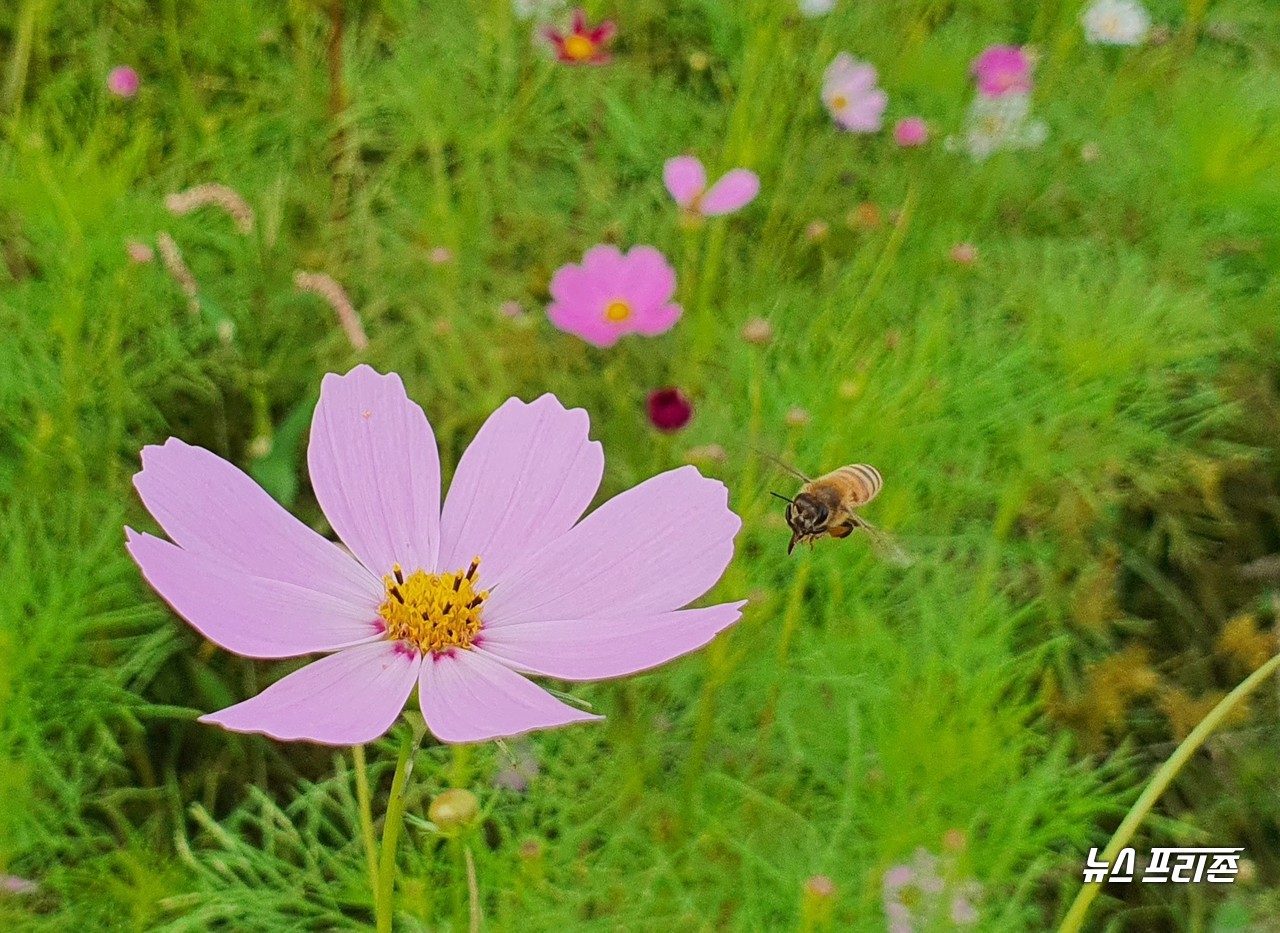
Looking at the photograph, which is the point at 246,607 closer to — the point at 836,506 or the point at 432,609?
the point at 432,609

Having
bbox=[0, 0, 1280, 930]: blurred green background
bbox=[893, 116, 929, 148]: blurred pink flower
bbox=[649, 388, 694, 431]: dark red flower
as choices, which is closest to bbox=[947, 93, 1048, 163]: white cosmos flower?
bbox=[0, 0, 1280, 930]: blurred green background

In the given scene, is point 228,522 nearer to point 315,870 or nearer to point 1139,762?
point 315,870

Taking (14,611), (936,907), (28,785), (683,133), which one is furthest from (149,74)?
(936,907)

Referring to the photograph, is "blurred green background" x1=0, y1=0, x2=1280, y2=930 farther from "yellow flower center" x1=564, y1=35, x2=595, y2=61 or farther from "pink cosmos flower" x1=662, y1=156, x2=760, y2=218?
"yellow flower center" x1=564, y1=35, x2=595, y2=61

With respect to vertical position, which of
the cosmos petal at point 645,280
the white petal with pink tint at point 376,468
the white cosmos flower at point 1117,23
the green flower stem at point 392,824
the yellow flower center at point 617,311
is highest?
the white cosmos flower at point 1117,23

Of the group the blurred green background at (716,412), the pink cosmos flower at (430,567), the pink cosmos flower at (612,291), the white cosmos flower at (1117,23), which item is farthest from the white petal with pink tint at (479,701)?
the white cosmos flower at (1117,23)

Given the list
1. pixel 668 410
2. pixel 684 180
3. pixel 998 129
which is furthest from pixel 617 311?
pixel 998 129

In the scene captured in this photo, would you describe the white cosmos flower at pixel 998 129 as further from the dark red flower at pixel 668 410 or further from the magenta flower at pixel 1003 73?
the dark red flower at pixel 668 410
